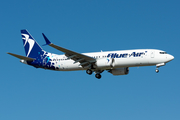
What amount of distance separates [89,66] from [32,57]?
11314 millimetres

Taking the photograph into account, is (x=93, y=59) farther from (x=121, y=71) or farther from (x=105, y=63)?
(x=121, y=71)

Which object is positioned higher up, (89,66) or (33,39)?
(33,39)

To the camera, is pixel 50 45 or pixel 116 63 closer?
pixel 50 45

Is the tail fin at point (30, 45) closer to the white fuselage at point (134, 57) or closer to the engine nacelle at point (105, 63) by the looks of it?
the white fuselage at point (134, 57)

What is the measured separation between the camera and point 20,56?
53.0m

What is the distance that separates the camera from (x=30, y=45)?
190 feet

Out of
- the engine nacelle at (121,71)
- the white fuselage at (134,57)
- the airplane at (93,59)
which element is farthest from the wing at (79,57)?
the engine nacelle at (121,71)

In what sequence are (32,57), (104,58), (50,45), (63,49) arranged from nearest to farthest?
(50,45)
(63,49)
(104,58)
(32,57)

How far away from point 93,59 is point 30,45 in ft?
44.9

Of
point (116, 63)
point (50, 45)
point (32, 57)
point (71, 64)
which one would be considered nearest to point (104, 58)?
point (116, 63)

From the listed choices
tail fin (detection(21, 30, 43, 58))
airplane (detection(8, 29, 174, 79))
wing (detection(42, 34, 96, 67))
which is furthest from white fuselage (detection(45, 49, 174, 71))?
tail fin (detection(21, 30, 43, 58))

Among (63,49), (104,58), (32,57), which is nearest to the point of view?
(63,49)

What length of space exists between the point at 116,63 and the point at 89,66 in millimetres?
4931

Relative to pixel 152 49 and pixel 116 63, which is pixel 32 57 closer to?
pixel 116 63
